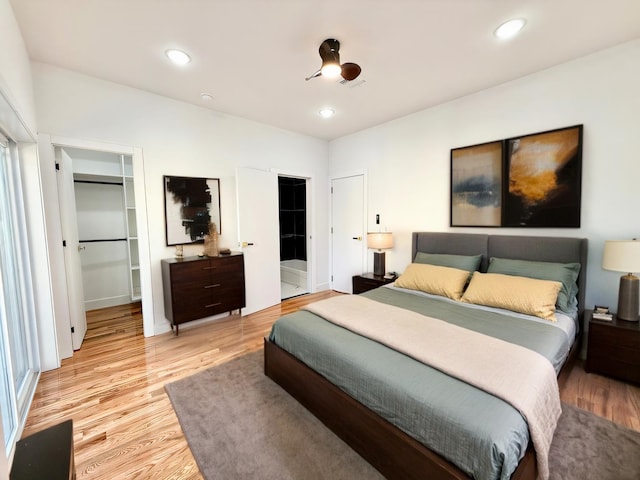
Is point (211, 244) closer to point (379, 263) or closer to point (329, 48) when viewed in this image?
point (379, 263)

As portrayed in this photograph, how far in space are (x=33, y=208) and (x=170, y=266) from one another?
1170mm

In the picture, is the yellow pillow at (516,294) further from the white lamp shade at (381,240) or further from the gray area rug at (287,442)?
the white lamp shade at (381,240)

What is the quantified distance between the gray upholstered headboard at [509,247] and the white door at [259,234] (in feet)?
6.55

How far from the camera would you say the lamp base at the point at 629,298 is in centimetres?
213

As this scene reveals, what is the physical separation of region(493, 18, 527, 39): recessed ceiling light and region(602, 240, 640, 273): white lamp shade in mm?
1737

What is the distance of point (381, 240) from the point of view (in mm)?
3740

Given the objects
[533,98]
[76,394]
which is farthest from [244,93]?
[76,394]

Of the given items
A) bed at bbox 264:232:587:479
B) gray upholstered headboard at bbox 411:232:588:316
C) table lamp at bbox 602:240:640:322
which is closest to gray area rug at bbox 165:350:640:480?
bed at bbox 264:232:587:479

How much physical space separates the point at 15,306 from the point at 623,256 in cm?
457

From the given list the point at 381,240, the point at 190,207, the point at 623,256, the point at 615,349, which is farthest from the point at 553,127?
the point at 190,207

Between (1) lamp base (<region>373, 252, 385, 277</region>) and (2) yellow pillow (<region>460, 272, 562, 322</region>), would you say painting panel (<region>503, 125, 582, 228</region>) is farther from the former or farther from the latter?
(1) lamp base (<region>373, 252, 385, 277</region>)

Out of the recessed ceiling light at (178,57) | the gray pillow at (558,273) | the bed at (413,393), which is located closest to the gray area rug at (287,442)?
the bed at (413,393)

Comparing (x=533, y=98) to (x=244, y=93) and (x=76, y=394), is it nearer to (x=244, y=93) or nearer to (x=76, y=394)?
(x=244, y=93)

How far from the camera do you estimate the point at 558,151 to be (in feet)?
8.44
